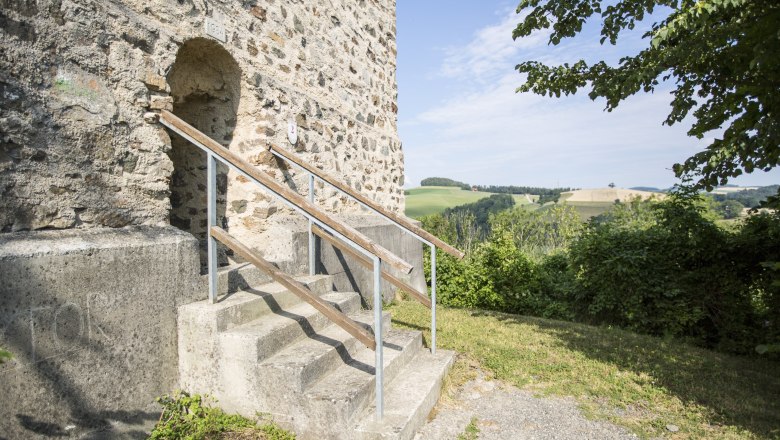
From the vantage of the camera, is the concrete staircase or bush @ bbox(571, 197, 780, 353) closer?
the concrete staircase

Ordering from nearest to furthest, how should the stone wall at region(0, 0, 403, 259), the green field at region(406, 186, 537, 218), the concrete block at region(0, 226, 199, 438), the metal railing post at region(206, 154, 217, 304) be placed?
the concrete block at region(0, 226, 199, 438), the stone wall at region(0, 0, 403, 259), the metal railing post at region(206, 154, 217, 304), the green field at region(406, 186, 537, 218)

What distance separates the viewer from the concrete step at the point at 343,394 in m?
2.60

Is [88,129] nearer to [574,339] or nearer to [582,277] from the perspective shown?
[574,339]

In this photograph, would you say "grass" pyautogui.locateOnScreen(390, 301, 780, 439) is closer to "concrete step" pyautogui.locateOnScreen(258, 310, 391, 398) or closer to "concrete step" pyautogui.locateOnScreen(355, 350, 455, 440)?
"concrete step" pyautogui.locateOnScreen(355, 350, 455, 440)

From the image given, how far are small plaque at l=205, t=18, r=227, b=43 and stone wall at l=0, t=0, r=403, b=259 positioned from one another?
3 centimetres

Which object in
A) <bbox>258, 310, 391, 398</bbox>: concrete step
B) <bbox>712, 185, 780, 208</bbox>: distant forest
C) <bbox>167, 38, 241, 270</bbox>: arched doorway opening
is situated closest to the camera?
<bbox>258, 310, 391, 398</bbox>: concrete step

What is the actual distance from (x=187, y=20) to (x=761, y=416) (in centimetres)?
505

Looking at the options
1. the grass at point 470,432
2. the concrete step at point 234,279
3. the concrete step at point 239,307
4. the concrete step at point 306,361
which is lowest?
the grass at point 470,432

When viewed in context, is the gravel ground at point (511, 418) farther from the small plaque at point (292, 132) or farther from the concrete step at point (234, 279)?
the small plaque at point (292, 132)

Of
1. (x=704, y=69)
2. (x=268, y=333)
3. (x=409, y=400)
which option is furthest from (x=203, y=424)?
(x=704, y=69)

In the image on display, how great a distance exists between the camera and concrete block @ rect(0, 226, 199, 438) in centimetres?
216

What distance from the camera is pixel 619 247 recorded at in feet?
22.4

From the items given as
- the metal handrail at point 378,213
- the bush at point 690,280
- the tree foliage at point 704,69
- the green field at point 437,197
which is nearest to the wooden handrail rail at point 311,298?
the metal handrail at point 378,213

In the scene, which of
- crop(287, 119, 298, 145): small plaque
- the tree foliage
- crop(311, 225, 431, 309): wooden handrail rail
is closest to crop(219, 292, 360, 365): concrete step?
crop(311, 225, 431, 309): wooden handrail rail
